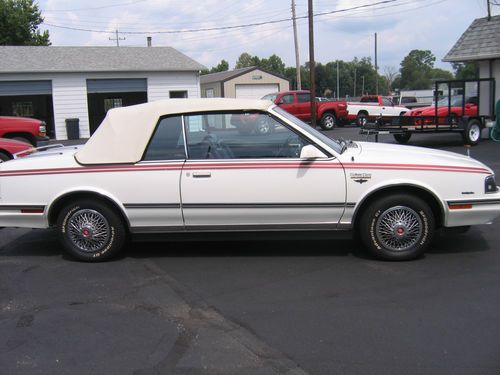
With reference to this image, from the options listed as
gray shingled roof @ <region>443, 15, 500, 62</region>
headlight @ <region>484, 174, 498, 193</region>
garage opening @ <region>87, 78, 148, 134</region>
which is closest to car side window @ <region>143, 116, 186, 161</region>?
headlight @ <region>484, 174, 498, 193</region>

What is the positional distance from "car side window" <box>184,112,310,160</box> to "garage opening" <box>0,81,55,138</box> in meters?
23.9

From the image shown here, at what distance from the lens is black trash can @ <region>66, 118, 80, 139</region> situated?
27.3 meters

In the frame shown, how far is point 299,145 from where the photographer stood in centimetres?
543

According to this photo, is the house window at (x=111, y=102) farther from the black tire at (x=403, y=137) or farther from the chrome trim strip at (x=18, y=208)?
the chrome trim strip at (x=18, y=208)

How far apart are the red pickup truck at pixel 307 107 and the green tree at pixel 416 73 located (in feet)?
261

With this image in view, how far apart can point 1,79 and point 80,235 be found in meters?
23.3

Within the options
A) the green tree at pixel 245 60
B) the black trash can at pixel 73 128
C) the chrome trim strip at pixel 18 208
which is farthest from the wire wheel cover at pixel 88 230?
the green tree at pixel 245 60

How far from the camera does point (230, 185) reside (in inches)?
211

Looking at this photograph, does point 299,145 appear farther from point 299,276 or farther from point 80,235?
point 80,235

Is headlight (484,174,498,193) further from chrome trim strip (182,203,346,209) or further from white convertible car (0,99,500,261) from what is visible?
chrome trim strip (182,203,346,209)

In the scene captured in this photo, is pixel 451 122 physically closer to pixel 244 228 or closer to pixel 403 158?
pixel 403 158

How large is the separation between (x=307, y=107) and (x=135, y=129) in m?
20.8

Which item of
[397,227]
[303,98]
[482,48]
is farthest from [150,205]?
[303,98]

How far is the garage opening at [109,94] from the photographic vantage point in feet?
92.8
